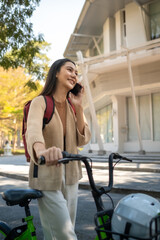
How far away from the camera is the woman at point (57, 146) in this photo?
7.06 ft

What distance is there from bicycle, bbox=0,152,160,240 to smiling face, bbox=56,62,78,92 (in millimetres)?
621

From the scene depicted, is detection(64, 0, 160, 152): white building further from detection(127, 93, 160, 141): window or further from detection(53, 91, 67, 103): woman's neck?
detection(53, 91, 67, 103): woman's neck

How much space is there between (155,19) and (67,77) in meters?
16.6

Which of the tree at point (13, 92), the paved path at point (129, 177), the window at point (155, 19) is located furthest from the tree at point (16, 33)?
the tree at point (13, 92)

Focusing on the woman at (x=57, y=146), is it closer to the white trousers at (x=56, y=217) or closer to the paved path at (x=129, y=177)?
the white trousers at (x=56, y=217)

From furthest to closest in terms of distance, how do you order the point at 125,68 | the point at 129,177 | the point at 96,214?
the point at 125,68, the point at 129,177, the point at 96,214

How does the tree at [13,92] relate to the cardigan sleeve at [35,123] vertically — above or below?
above

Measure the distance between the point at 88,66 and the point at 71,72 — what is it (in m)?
16.4

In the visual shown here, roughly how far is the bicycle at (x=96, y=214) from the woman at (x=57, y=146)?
0.30 ft

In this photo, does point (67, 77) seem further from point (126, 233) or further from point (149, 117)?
point (149, 117)

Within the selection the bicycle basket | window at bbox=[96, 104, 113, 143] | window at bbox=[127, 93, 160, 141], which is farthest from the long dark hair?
window at bbox=[96, 104, 113, 143]

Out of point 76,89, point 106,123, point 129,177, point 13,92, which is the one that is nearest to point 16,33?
point 129,177

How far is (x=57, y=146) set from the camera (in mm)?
2336

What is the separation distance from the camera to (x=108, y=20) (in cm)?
2075
